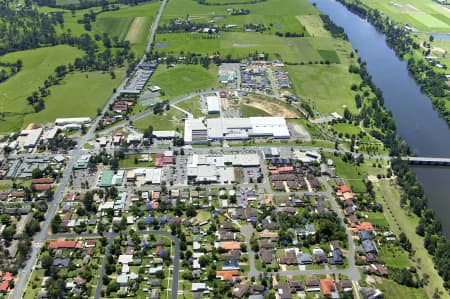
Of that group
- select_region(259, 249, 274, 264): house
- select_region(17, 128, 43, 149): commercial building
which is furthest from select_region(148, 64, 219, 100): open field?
select_region(259, 249, 274, 264): house

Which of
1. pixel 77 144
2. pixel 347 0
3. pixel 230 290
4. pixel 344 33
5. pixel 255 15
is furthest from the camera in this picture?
pixel 347 0

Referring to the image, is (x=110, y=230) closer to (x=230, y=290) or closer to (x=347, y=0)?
(x=230, y=290)

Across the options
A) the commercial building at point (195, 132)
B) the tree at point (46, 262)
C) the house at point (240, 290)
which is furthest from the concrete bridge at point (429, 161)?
the tree at point (46, 262)

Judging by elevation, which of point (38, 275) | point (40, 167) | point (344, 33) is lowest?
point (38, 275)

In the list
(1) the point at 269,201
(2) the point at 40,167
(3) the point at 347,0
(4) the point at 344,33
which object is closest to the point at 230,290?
(1) the point at 269,201

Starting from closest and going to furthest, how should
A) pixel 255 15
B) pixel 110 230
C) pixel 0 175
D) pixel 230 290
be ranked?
1. pixel 230 290
2. pixel 110 230
3. pixel 0 175
4. pixel 255 15

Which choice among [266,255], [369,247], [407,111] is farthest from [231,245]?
[407,111]
